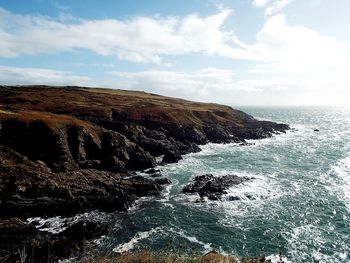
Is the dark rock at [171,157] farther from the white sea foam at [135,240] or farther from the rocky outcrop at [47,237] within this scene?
the rocky outcrop at [47,237]

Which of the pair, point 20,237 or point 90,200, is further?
point 90,200

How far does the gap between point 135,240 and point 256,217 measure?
15872 millimetres

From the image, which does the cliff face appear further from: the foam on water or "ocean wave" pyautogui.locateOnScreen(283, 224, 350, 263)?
the foam on water

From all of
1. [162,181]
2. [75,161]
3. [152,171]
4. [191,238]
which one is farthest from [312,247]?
[75,161]

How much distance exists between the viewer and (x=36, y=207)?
43.7m

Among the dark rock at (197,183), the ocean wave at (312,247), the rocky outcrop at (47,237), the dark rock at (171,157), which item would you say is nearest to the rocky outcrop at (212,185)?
the dark rock at (197,183)

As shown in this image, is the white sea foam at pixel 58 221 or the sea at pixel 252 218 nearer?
the sea at pixel 252 218

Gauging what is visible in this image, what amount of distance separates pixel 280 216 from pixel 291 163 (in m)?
37.8

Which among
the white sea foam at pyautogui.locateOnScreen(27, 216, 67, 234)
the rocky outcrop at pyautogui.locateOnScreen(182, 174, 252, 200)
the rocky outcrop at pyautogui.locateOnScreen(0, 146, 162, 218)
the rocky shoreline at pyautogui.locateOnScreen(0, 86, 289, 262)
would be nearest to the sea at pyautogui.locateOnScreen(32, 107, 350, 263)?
the white sea foam at pyautogui.locateOnScreen(27, 216, 67, 234)

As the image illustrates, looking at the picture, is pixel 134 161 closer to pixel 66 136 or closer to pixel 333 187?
pixel 66 136

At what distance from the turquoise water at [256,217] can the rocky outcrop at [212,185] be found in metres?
1.52

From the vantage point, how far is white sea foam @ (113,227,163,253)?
114 feet

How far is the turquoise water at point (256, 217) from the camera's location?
35906mm

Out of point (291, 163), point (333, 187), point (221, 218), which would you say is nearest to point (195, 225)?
point (221, 218)
